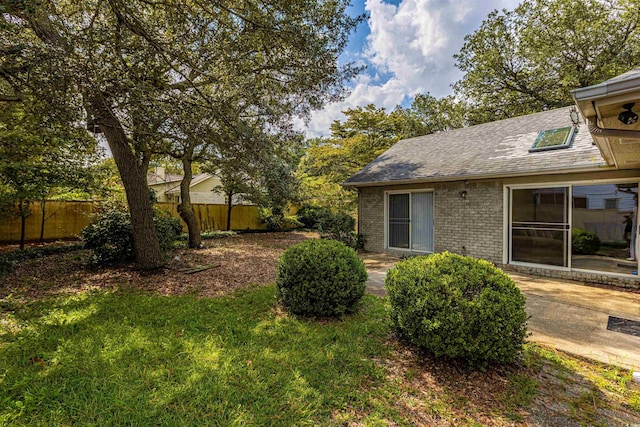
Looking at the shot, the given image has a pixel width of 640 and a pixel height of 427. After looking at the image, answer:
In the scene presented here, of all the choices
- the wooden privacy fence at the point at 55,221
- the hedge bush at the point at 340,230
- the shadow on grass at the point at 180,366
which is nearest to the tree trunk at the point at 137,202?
the shadow on grass at the point at 180,366

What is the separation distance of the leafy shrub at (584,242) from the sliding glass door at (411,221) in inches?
128

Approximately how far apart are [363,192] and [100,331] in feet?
27.5

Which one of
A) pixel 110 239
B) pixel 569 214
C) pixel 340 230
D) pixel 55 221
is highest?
pixel 569 214

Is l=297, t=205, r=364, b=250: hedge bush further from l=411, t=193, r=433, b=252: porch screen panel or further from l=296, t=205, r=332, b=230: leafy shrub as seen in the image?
l=296, t=205, r=332, b=230: leafy shrub

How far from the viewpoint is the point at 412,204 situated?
915 cm

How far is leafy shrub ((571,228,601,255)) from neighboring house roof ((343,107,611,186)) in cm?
160

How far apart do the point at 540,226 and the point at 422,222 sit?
293 centimetres

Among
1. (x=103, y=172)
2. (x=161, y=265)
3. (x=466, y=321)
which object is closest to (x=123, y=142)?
(x=161, y=265)

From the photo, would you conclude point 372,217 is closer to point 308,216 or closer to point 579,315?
point 579,315

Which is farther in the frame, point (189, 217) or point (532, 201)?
point (189, 217)

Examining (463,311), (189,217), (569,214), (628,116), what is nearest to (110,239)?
(189,217)

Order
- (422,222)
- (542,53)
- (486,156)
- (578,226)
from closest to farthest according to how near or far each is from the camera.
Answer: (578,226) < (486,156) < (422,222) < (542,53)

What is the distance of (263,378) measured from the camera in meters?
2.64

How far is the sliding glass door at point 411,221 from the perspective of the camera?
347 inches
